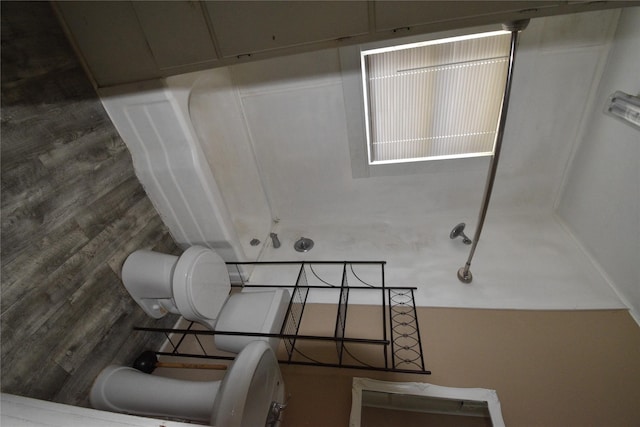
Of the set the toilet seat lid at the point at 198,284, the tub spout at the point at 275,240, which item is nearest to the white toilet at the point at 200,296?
the toilet seat lid at the point at 198,284

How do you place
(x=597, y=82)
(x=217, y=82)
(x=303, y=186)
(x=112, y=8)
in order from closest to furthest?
(x=112, y=8) < (x=597, y=82) < (x=217, y=82) < (x=303, y=186)

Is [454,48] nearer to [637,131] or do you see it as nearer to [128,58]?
[637,131]

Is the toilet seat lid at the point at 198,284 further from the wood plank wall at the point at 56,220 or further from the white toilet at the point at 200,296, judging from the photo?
the wood plank wall at the point at 56,220

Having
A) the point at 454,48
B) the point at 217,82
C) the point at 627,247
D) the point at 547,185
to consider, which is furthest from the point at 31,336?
the point at 547,185

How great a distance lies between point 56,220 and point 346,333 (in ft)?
3.65

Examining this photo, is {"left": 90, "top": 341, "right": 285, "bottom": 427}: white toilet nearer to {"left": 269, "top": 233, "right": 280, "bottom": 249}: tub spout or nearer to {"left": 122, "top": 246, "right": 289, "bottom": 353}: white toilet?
{"left": 122, "top": 246, "right": 289, "bottom": 353}: white toilet

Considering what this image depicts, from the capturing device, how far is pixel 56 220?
0.86m

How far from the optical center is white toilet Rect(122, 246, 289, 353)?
984 mm

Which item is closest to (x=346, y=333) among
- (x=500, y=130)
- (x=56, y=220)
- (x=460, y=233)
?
(x=460, y=233)

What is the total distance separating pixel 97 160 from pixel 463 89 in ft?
5.09

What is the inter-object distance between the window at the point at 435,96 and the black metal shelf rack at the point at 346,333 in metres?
0.68

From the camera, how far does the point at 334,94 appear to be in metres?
1.36

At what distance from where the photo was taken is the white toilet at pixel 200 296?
0.98 m

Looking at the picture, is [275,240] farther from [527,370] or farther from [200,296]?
[527,370]
